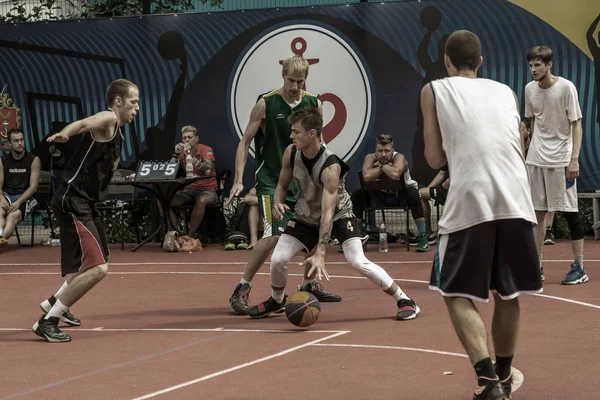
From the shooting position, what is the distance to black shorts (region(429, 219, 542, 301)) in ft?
18.3

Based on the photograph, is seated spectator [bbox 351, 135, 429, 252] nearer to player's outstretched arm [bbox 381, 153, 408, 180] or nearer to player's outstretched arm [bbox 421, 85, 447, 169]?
player's outstretched arm [bbox 381, 153, 408, 180]

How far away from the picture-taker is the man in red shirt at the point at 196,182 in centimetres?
1662

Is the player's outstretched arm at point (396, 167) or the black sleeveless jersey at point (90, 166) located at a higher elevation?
the black sleeveless jersey at point (90, 166)

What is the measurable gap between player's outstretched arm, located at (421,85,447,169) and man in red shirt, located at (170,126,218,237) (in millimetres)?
10880

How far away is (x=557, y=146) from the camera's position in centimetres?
1127

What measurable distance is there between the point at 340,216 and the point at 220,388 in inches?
125

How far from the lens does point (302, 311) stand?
28.1 feet

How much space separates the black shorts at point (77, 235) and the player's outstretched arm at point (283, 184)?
1397 millimetres

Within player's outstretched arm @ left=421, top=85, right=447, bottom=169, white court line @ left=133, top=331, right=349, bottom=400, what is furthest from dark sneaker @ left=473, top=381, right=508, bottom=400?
white court line @ left=133, top=331, right=349, bottom=400

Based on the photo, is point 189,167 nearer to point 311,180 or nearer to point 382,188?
point 382,188

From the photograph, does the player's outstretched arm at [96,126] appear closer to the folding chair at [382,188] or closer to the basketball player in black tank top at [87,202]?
the basketball player in black tank top at [87,202]

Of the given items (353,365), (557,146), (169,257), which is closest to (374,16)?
A: (169,257)

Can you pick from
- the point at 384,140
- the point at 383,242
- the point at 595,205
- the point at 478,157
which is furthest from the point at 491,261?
the point at 595,205

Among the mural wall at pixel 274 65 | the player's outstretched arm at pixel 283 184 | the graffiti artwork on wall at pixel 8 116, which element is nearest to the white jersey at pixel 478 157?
the player's outstretched arm at pixel 283 184
